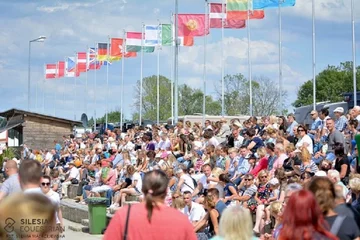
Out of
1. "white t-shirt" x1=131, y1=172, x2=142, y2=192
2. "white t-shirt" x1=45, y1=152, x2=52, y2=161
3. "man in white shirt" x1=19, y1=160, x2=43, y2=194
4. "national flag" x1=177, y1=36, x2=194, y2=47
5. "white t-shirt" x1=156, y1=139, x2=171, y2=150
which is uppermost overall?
"national flag" x1=177, y1=36, x2=194, y2=47

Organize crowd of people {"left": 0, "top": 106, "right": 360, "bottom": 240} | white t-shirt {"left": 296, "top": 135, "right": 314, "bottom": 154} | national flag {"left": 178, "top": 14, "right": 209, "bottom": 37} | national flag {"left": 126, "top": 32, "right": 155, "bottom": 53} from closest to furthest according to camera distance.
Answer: crowd of people {"left": 0, "top": 106, "right": 360, "bottom": 240}, white t-shirt {"left": 296, "top": 135, "right": 314, "bottom": 154}, national flag {"left": 178, "top": 14, "right": 209, "bottom": 37}, national flag {"left": 126, "top": 32, "right": 155, "bottom": 53}

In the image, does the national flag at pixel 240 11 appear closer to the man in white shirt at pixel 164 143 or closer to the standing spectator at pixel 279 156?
the man in white shirt at pixel 164 143

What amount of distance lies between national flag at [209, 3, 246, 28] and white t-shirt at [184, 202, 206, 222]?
81.8ft

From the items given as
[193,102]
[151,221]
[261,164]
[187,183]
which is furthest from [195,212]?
[193,102]

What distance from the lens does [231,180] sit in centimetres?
1767

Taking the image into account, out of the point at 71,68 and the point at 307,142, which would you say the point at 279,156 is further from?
the point at 71,68

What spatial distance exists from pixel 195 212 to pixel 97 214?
7832 millimetres

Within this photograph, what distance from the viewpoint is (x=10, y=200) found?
13.7ft

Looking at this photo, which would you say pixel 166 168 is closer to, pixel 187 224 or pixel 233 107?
pixel 187 224

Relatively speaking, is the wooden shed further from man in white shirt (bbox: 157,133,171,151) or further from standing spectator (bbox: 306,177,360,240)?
standing spectator (bbox: 306,177,360,240)

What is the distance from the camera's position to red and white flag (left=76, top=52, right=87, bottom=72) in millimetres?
56969

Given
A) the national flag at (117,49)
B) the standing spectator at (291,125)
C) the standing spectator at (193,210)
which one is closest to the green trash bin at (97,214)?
the standing spectator at (291,125)

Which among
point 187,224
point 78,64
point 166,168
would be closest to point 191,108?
point 78,64

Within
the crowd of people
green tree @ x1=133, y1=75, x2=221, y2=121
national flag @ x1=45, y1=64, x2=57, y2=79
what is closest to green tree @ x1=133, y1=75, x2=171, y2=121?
green tree @ x1=133, y1=75, x2=221, y2=121
